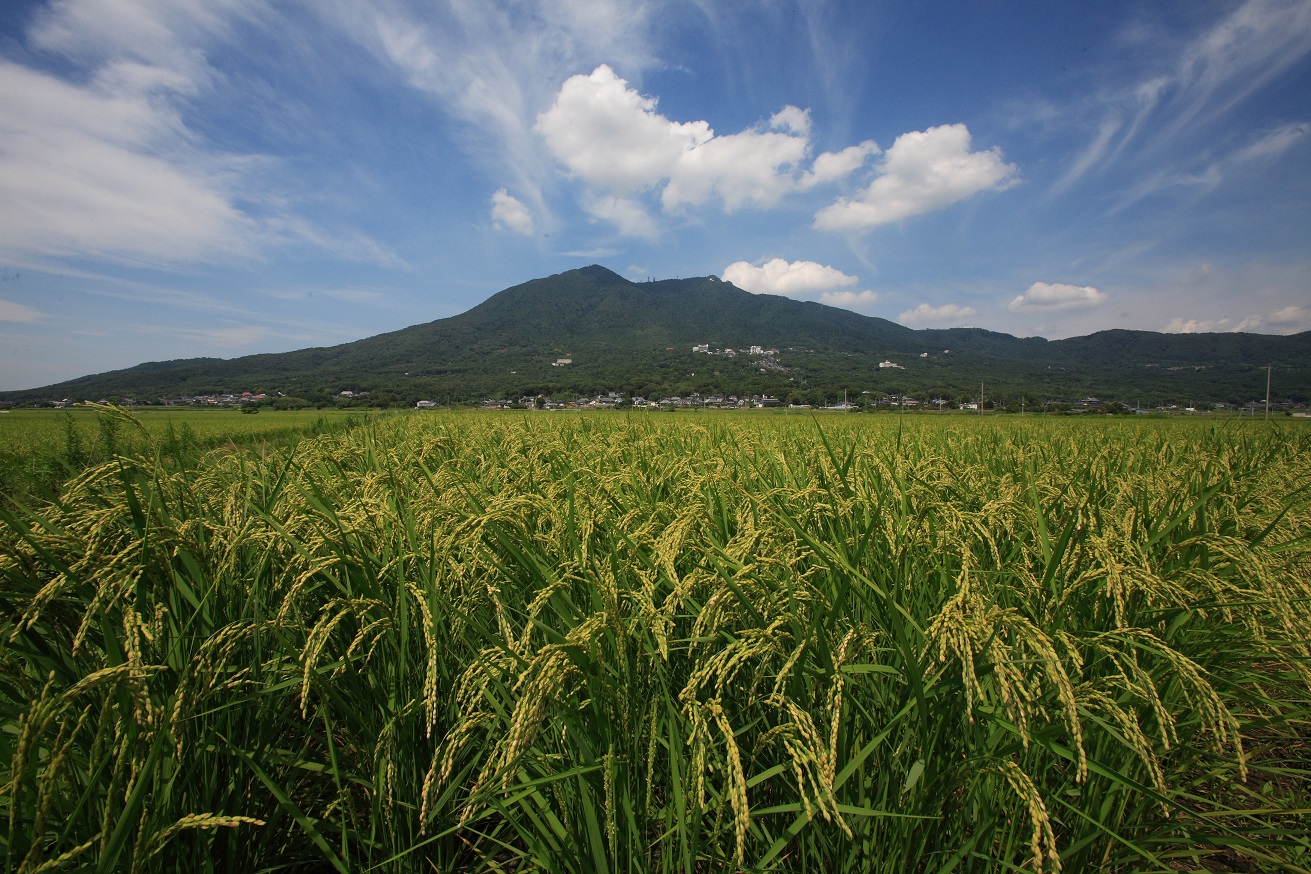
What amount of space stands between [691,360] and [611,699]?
10473cm

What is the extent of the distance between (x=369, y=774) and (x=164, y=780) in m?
0.53

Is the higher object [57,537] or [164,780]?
[57,537]

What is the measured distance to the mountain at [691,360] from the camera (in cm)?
7756

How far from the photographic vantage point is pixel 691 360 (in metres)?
104

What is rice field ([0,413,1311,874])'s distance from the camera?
1088 mm

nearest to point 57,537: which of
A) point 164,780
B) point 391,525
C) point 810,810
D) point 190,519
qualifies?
point 190,519

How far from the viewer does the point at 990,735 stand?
1.38 metres

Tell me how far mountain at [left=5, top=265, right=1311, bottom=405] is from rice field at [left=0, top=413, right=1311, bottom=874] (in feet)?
215

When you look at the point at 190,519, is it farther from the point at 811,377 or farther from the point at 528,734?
the point at 811,377

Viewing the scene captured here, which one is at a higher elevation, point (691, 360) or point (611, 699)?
point (691, 360)

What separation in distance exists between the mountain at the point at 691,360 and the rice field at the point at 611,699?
65503mm

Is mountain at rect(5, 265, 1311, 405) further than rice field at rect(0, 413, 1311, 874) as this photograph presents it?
Yes

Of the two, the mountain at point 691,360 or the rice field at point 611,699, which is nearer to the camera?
the rice field at point 611,699

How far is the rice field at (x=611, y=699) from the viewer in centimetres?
109
